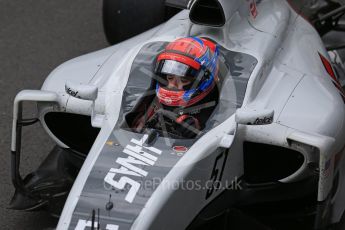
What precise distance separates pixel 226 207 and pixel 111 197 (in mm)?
779

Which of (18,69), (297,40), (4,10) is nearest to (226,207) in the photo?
(297,40)

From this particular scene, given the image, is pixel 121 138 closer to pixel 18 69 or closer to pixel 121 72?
pixel 121 72

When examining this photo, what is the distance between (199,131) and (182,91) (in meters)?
0.24

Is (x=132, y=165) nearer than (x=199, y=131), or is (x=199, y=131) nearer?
(x=132, y=165)

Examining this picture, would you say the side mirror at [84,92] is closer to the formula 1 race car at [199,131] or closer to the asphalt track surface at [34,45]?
the formula 1 race car at [199,131]

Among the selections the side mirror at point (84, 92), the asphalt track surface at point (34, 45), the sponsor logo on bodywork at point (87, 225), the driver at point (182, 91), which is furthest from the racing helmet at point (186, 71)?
the asphalt track surface at point (34, 45)

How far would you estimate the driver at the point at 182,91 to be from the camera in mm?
3986

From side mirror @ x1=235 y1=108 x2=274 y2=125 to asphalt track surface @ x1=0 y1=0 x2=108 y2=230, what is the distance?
1.76m

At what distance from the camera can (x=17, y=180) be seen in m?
4.22

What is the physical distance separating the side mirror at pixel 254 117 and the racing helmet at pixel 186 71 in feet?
1.25

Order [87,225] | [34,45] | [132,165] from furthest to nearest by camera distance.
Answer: [34,45], [132,165], [87,225]

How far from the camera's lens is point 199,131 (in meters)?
3.93

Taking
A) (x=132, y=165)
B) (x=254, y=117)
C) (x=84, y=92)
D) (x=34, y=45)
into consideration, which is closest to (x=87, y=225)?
(x=132, y=165)

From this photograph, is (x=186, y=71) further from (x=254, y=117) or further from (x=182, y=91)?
(x=254, y=117)
